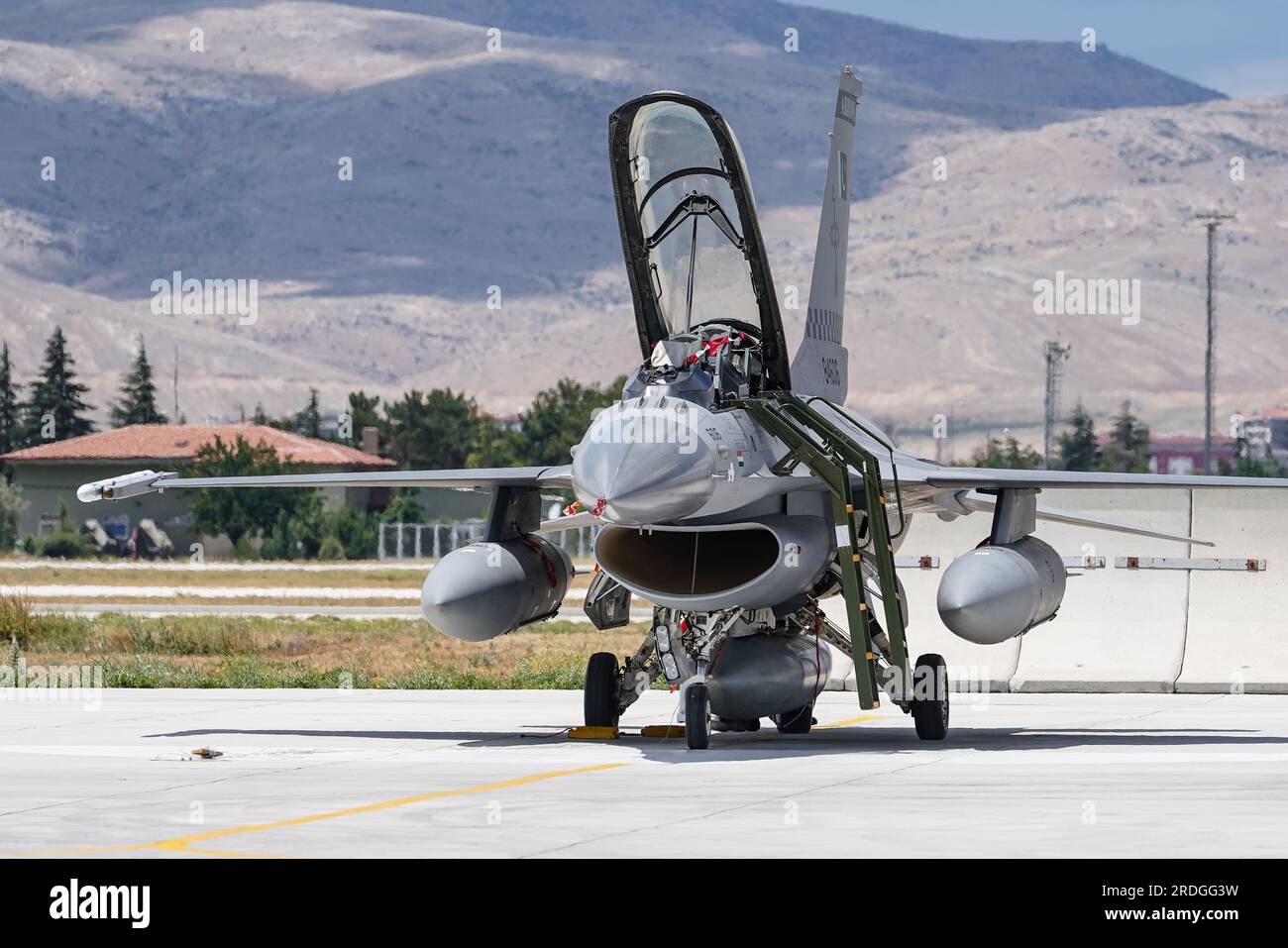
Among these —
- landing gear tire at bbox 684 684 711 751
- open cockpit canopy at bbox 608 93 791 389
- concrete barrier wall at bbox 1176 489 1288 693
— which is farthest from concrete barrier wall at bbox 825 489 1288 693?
landing gear tire at bbox 684 684 711 751

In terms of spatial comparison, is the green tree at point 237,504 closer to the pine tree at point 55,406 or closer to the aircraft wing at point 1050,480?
the pine tree at point 55,406

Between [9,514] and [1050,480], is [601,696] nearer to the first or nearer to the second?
[1050,480]

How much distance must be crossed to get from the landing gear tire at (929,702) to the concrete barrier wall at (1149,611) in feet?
22.2

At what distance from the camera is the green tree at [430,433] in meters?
136

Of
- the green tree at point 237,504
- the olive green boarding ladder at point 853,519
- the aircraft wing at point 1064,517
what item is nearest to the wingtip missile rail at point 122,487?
the olive green boarding ladder at point 853,519

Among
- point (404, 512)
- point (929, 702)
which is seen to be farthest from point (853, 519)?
point (404, 512)

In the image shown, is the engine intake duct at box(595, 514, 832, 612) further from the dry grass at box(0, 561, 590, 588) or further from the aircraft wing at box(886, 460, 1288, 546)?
the dry grass at box(0, 561, 590, 588)

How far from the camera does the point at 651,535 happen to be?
59.9ft

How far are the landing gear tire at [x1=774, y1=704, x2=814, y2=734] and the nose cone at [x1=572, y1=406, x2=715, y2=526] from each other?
353 cm

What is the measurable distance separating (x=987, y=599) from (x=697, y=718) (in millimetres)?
2607

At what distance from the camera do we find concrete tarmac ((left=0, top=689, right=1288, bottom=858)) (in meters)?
11.5

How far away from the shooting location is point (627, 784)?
1467cm
